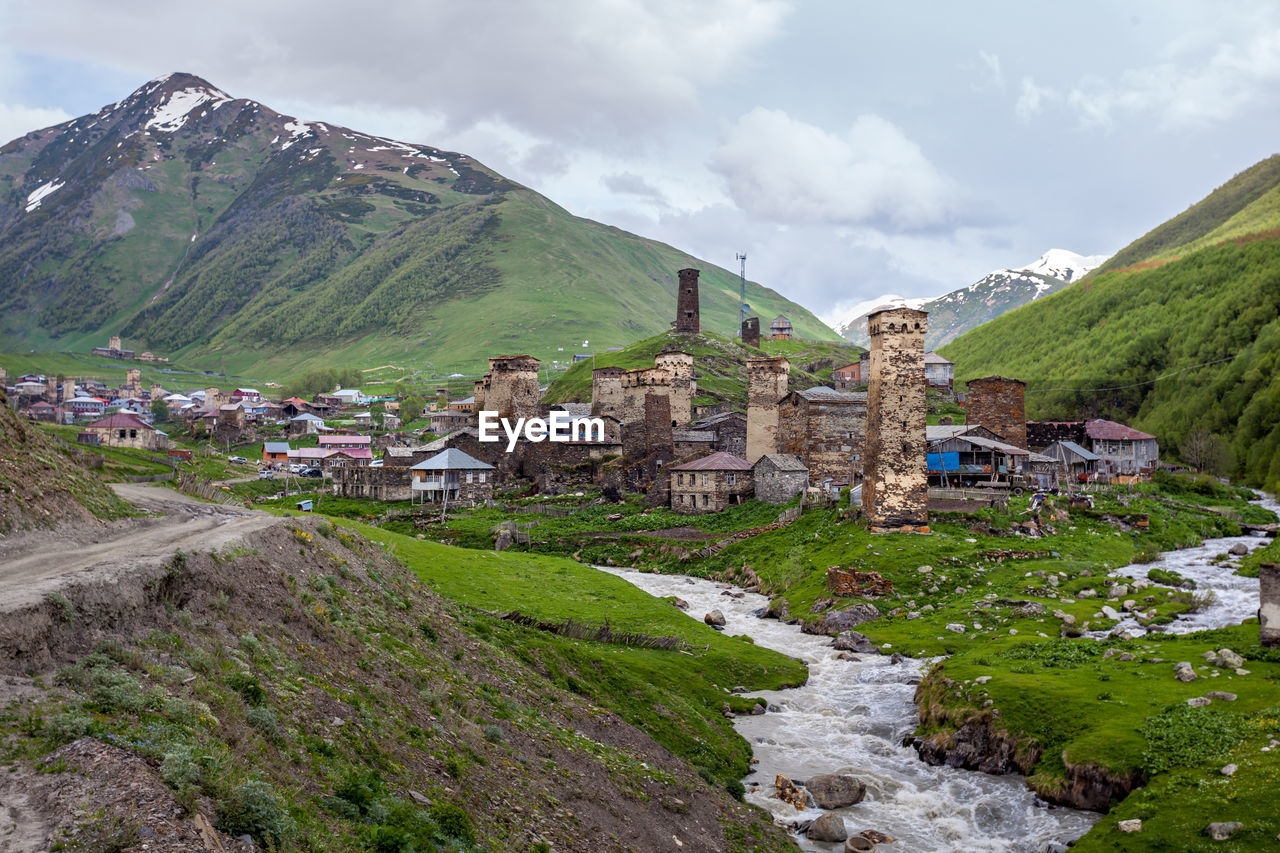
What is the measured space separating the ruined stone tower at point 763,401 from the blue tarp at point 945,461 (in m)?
15.5

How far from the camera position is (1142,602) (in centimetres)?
3972

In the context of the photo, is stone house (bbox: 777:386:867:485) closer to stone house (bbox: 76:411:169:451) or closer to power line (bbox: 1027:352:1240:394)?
power line (bbox: 1027:352:1240:394)

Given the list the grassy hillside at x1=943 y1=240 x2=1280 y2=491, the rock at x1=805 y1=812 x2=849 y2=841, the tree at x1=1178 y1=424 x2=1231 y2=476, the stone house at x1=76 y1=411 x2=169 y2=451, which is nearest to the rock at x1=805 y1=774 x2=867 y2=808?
the rock at x1=805 y1=812 x2=849 y2=841

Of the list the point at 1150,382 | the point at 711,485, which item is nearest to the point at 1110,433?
the point at 711,485

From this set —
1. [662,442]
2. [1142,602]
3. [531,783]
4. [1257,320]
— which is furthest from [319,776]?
[1257,320]

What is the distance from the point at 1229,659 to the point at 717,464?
46.5 meters

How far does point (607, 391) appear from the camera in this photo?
9956cm

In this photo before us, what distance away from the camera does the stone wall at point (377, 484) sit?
86.8 m

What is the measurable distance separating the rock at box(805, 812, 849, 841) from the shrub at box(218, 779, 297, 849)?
16.2 metres

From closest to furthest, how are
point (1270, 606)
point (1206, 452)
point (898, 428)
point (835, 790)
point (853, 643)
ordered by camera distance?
1. point (835, 790)
2. point (1270, 606)
3. point (853, 643)
4. point (898, 428)
5. point (1206, 452)

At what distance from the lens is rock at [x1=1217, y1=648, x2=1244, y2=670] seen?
2881 centimetres

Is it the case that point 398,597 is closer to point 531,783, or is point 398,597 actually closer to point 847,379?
point 531,783

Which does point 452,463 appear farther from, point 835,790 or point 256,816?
point 256,816

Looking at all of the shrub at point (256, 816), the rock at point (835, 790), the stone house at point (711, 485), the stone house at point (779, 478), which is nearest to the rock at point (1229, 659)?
the rock at point (835, 790)
